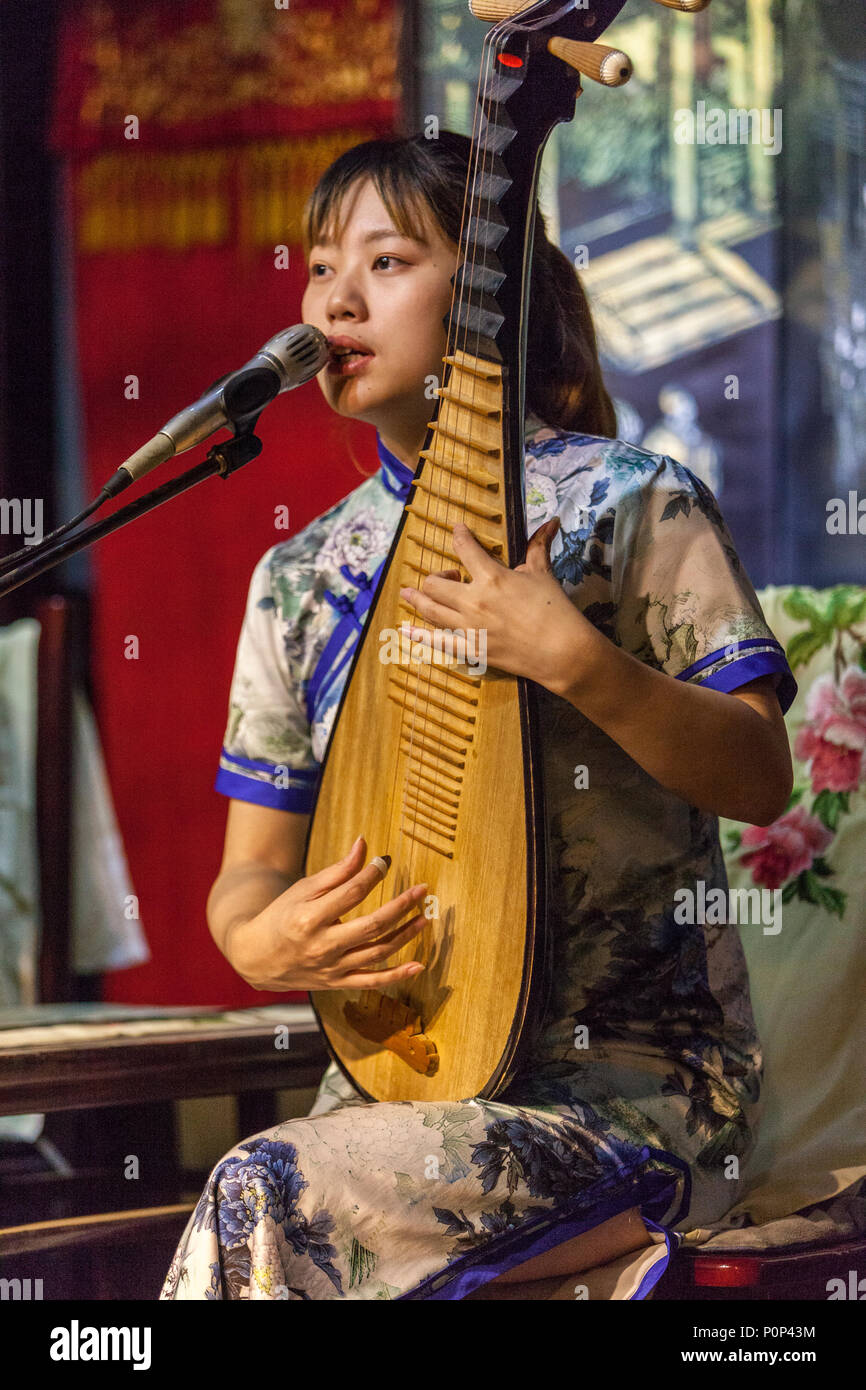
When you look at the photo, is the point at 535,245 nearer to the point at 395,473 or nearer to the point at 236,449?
the point at 395,473

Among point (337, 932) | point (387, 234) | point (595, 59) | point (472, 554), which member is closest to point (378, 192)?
point (387, 234)

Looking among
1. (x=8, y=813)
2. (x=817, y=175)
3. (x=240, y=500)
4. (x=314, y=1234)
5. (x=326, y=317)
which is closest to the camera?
(x=314, y=1234)

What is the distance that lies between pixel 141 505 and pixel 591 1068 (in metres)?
0.54

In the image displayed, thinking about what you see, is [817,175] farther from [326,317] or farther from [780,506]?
[326,317]

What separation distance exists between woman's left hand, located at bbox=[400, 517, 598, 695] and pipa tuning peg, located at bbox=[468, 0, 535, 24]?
1.32 feet

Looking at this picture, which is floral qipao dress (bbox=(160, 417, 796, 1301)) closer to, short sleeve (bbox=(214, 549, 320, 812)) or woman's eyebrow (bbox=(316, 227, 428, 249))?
short sleeve (bbox=(214, 549, 320, 812))

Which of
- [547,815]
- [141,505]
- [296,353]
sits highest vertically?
[296,353]

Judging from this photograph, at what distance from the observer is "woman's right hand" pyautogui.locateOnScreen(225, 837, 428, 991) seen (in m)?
1.04

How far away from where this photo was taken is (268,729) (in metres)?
1.33

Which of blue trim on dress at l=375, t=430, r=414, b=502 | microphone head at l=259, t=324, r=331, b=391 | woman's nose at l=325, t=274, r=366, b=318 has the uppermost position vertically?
woman's nose at l=325, t=274, r=366, b=318

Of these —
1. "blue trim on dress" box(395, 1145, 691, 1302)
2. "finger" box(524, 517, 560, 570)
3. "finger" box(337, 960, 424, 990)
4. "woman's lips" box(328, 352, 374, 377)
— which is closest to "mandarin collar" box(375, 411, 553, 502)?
"woman's lips" box(328, 352, 374, 377)

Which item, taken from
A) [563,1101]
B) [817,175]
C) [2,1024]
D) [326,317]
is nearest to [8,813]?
[2,1024]

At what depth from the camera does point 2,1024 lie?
1.36 m
